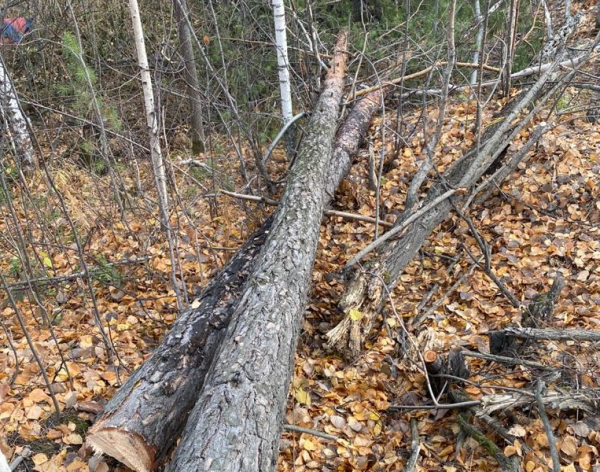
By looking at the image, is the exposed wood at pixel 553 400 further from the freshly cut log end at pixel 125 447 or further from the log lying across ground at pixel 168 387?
the freshly cut log end at pixel 125 447

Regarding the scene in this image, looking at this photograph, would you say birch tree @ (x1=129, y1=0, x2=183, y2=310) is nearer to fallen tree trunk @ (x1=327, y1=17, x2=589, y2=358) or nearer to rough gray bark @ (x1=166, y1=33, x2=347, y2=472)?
rough gray bark @ (x1=166, y1=33, x2=347, y2=472)

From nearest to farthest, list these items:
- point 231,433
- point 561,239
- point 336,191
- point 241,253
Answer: point 231,433 → point 241,253 → point 561,239 → point 336,191

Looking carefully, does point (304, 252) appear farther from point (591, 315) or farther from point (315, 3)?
point (315, 3)

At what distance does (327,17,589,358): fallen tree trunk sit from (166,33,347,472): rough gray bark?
1.44ft

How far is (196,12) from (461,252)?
644 centimetres

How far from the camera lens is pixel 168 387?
2.54 metres

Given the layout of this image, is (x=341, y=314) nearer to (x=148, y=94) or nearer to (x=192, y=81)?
(x=148, y=94)

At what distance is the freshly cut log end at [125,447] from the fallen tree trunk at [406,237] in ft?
4.84

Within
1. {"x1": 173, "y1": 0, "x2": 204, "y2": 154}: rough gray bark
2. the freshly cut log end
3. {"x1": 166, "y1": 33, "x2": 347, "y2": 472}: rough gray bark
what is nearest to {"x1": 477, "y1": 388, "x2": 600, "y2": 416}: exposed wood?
{"x1": 166, "y1": 33, "x2": 347, "y2": 472}: rough gray bark

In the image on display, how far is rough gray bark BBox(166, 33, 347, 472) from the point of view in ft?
6.48

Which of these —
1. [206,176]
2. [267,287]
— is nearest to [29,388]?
[267,287]

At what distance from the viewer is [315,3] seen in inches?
265

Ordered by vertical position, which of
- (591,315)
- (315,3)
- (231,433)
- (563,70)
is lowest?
(591,315)

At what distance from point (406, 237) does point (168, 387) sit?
91.3 inches
